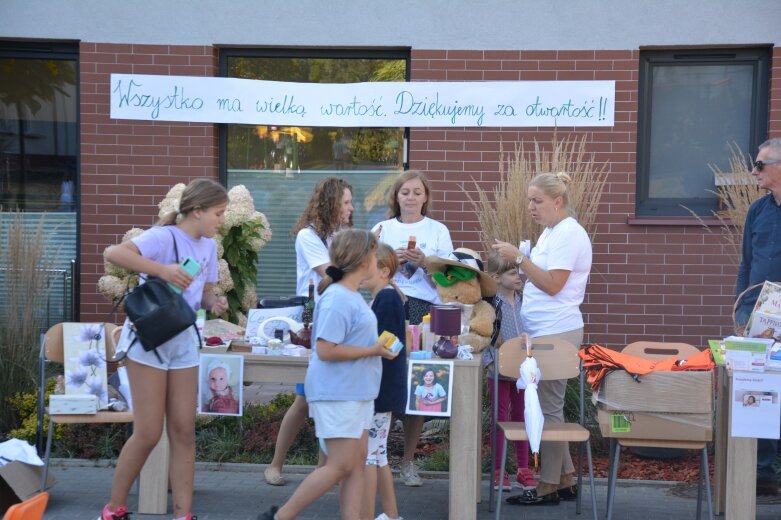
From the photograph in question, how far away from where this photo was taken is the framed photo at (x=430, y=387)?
5168 millimetres

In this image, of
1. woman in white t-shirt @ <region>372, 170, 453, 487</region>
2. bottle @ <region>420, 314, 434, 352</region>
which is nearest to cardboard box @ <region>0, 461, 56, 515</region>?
woman in white t-shirt @ <region>372, 170, 453, 487</region>

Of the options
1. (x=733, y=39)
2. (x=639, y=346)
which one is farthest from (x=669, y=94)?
(x=639, y=346)

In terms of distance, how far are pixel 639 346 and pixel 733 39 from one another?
363 centimetres

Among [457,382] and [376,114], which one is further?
[376,114]

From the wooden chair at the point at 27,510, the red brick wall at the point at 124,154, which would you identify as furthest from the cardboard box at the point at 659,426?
the red brick wall at the point at 124,154

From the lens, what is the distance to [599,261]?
Answer: 27.3 feet

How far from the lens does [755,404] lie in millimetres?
5043

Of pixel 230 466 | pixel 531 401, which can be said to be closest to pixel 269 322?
pixel 230 466

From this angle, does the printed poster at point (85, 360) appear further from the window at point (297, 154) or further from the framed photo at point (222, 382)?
the window at point (297, 154)

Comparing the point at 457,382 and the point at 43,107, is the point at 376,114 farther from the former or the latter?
the point at 457,382

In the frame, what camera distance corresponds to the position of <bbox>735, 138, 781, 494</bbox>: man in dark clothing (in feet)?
18.8

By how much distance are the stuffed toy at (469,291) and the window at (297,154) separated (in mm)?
3008

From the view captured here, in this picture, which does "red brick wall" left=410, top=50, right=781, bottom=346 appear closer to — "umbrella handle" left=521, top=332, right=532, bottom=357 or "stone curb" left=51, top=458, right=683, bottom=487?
"stone curb" left=51, top=458, right=683, bottom=487

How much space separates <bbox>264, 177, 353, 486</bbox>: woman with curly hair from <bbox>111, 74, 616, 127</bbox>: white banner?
96.8 inches
